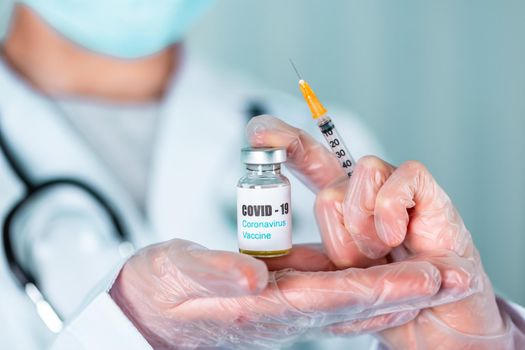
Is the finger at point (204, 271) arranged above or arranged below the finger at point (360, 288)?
above

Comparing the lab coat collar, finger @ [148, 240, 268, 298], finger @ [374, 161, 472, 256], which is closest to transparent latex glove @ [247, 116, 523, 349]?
finger @ [374, 161, 472, 256]

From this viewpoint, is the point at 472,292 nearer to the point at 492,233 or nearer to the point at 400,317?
the point at 400,317

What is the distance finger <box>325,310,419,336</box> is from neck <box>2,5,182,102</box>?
2.26 ft

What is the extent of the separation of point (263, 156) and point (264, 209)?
0.07m

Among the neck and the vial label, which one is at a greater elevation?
the neck

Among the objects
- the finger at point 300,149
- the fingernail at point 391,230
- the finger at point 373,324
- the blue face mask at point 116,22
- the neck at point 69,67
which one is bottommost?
the finger at point 373,324

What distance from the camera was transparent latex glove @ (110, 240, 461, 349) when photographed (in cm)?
78

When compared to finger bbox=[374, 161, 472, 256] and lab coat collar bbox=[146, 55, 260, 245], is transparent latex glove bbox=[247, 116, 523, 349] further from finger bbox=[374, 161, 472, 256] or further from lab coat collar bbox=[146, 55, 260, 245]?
lab coat collar bbox=[146, 55, 260, 245]

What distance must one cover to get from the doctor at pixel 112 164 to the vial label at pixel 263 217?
0.06 meters

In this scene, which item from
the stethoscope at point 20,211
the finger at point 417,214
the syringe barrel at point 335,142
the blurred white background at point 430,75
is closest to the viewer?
the finger at point 417,214

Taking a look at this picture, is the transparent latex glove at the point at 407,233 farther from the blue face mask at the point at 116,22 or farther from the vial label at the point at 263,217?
the blue face mask at the point at 116,22

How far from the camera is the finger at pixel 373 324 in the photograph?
37.3 inches

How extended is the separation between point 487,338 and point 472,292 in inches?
4.1

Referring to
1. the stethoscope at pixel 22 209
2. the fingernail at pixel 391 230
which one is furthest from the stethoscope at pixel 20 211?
the fingernail at pixel 391 230
